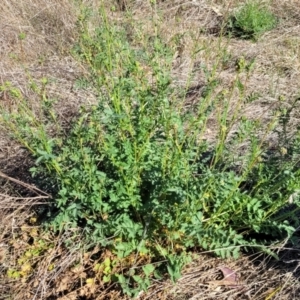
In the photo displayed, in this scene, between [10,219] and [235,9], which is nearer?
[10,219]

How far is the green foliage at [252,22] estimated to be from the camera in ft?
15.4

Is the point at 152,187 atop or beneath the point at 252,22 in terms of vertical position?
beneath

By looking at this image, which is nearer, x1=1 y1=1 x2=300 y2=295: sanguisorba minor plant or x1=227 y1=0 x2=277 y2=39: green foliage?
x1=1 y1=1 x2=300 y2=295: sanguisorba minor plant

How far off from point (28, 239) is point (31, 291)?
37cm

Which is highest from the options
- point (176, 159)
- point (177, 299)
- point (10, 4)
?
point (176, 159)

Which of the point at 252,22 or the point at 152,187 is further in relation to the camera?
the point at 252,22

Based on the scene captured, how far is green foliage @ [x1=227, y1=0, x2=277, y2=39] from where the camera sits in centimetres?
469

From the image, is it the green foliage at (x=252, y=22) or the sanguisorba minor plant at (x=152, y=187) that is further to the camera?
the green foliage at (x=252, y=22)

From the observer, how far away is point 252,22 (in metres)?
4.68

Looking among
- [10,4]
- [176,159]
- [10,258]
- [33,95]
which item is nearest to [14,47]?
[10,4]

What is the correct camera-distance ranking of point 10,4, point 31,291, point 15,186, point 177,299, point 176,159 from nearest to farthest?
point 176,159 → point 177,299 → point 31,291 → point 15,186 → point 10,4

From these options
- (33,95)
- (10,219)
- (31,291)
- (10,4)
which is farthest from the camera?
(10,4)

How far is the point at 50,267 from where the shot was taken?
103 inches

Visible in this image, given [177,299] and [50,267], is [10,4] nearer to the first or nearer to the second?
[50,267]
